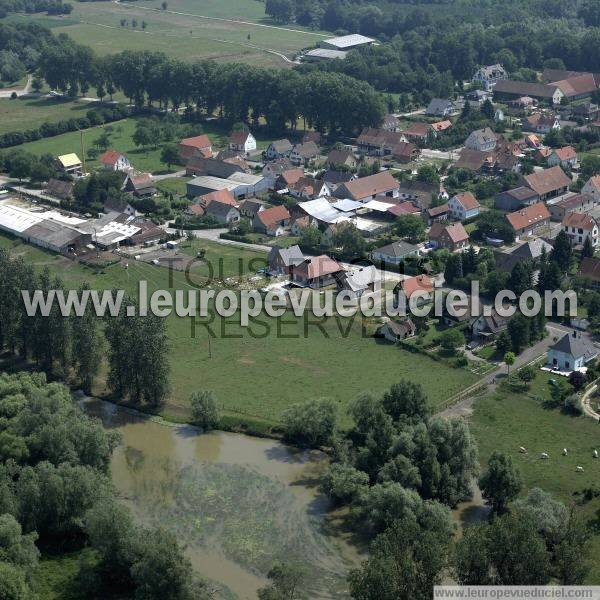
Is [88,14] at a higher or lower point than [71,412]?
higher

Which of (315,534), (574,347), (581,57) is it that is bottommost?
(315,534)

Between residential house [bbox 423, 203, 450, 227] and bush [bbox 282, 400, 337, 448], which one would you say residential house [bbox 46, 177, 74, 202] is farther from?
bush [bbox 282, 400, 337, 448]

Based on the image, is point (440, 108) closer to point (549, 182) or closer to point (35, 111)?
point (549, 182)

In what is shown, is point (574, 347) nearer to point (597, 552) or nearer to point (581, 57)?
point (597, 552)

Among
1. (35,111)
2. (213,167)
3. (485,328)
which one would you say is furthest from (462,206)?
(35,111)

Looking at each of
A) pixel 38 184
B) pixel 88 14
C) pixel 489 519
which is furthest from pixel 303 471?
pixel 88 14

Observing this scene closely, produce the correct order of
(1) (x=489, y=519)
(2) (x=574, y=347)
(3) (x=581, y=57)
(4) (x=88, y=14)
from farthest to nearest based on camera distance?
(4) (x=88, y=14)
(3) (x=581, y=57)
(2) (x=574, y=347)
(1) (x=489, y=519)

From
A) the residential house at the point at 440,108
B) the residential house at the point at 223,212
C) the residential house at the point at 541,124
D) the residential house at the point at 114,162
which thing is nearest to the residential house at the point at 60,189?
the residential house at the point at 114,162
